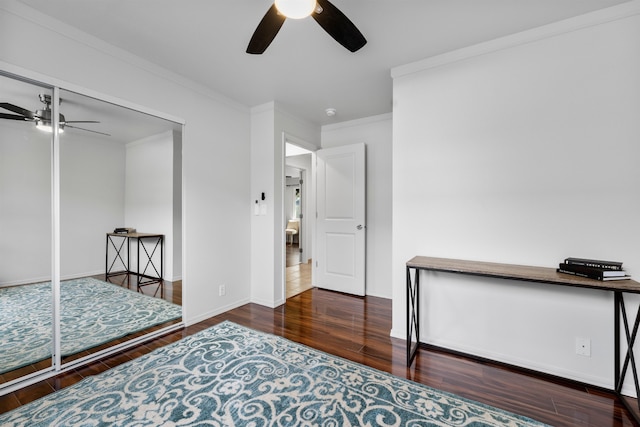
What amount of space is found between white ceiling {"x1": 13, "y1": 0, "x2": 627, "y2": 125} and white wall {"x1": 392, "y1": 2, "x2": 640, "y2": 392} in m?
0.20

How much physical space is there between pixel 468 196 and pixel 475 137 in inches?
20.0

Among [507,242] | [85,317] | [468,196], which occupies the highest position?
[468,196]

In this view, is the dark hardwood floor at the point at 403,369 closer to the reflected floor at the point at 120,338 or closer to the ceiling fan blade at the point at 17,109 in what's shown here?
the reflected floor at the point at 120,338

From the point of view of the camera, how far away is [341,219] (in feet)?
13.2

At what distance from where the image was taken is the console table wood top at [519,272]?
5.22 feet

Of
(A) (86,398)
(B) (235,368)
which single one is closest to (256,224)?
(B) (235,368)

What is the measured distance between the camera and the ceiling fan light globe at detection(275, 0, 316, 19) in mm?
1376

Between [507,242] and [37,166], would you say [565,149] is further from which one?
[37,166]

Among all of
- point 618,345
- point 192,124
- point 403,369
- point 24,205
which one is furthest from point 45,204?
point 618,345

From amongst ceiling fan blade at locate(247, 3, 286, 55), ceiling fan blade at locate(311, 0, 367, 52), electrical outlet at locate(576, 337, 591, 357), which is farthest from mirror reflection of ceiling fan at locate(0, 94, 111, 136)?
electrical outlet at locate(576, 337, 591, 357)

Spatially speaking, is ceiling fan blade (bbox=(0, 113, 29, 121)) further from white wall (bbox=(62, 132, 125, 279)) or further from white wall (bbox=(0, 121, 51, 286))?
white wall (bbox=(62, 132, 125, 279))

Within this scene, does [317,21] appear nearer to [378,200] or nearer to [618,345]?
[378,200]

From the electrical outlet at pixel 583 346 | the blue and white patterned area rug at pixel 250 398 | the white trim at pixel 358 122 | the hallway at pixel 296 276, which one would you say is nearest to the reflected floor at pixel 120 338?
the blue and white patterned area rug at pixel 250 398

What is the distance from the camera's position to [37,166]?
6.45 ft
